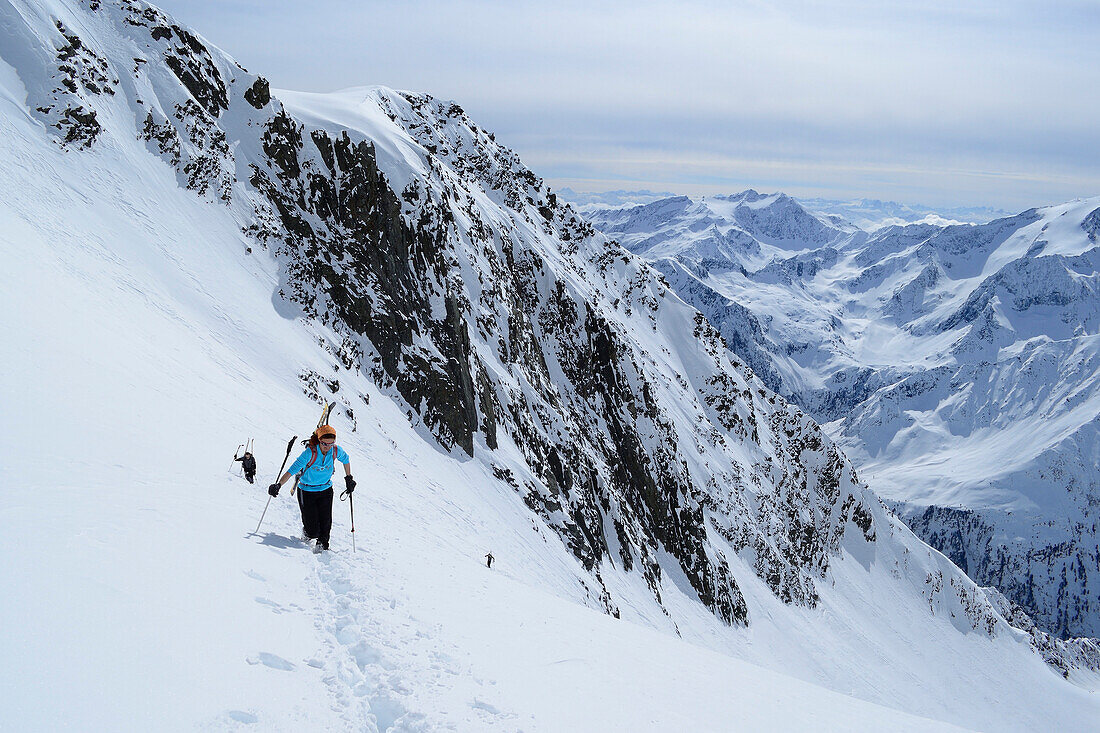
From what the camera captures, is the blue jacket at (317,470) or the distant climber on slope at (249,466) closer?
the blue jacket at (317,470)

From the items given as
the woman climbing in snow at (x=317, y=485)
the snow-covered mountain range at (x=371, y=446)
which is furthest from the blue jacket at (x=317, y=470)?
the snow-covered mountain range at (x=371, y=446)

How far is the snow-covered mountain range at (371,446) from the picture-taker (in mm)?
6250

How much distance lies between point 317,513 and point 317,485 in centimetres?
48

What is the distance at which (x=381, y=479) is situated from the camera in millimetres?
23594

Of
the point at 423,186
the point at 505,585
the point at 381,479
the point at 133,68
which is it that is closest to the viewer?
the point at 505,585

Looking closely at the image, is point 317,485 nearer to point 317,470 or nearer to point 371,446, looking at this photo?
point 317,470

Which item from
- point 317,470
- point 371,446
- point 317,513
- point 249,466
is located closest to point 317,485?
point 317,470

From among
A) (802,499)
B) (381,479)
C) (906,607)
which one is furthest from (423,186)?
(906,607)

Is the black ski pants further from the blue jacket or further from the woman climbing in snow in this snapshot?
the blue jacket

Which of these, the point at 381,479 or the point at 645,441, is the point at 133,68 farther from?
the point at 645,441

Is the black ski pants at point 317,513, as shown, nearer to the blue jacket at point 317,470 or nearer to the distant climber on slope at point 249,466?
the blue jacket at point 317,470

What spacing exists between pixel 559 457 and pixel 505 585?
37300mm

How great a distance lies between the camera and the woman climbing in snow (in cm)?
1021

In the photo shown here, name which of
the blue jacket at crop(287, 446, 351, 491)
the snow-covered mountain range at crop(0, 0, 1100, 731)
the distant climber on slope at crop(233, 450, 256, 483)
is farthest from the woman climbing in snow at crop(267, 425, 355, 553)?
the distant climber on slope at crop(233, 450, 256, 483)
